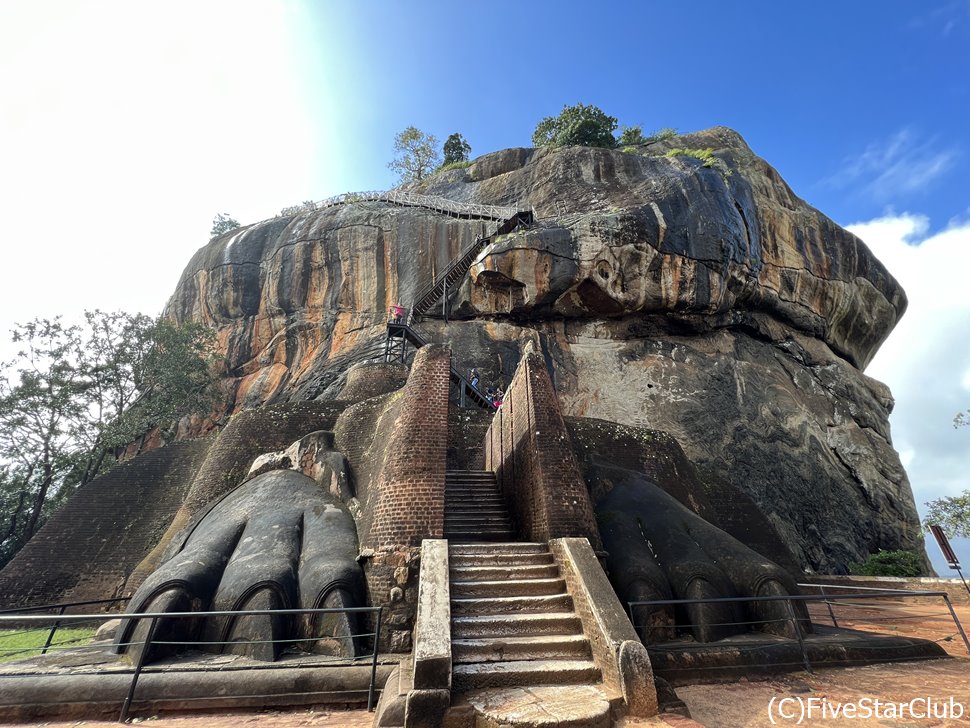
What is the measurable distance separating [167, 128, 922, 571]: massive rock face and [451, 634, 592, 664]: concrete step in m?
15.5

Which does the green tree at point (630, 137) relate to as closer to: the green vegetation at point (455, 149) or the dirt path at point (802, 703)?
the green vegetation at point (455, 149)

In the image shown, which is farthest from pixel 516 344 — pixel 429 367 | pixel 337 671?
pixel 337 671

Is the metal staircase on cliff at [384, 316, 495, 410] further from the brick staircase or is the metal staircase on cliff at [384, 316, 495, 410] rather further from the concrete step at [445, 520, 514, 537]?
the brick staircase

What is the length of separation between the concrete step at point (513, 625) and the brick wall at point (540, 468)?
157cm

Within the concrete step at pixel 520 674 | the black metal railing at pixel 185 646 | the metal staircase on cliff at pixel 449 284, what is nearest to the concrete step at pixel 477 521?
the black metal railing at pixel 185 646

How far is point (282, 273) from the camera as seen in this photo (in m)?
26.1

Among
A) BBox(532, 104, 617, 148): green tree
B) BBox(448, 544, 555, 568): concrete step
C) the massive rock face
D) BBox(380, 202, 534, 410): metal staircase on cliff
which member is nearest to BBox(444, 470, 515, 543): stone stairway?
BBox(448, 544, 555, 568): concrete step

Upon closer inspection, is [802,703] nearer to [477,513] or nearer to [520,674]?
[520,674]

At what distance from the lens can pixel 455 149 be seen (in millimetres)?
41406

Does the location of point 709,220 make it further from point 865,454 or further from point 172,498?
point 172,498

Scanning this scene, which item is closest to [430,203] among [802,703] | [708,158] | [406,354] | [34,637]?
[406,354]

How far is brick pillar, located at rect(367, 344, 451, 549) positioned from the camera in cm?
641

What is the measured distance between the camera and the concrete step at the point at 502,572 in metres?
5.95

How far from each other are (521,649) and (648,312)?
65.9 ft
